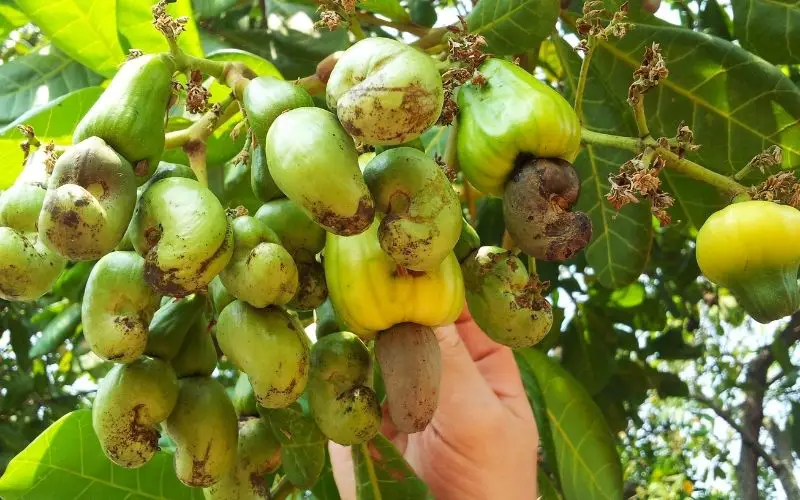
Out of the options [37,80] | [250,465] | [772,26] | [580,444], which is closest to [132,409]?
[250,465]

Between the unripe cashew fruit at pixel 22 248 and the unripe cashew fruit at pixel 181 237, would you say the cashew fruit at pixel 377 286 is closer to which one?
the unripe cashew fruit at pixel 181 237

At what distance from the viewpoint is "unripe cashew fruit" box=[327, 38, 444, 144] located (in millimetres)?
901

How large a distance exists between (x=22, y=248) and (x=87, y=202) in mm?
203

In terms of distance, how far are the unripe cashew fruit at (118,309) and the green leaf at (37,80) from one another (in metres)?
1.27

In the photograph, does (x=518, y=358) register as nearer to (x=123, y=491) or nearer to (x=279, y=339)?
(x=123, y=491)

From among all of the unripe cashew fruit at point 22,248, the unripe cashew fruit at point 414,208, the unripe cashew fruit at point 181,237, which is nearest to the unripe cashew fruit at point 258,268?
the unripe cashew fruit at point 181,237

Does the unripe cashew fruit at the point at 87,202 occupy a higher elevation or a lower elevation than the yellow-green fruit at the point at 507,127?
higher

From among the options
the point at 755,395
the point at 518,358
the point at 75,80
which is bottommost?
the point at 755,395

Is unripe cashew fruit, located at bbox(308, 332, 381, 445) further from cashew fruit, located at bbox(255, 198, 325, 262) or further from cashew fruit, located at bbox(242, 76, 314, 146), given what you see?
cashew fruit, located at bbox(242, 76, 314, 146)

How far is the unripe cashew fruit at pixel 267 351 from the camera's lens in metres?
1.02

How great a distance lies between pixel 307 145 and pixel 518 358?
146 centimetres

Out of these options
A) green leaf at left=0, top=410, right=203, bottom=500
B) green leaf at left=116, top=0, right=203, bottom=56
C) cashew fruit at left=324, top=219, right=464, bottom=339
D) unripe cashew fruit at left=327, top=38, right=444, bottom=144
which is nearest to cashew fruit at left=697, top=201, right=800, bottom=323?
cashew fruit at left=324, top=219, right=464, bottom=339

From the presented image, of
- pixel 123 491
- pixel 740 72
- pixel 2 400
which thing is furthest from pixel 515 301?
pixel 2 400

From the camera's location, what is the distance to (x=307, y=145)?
3.02 ft
